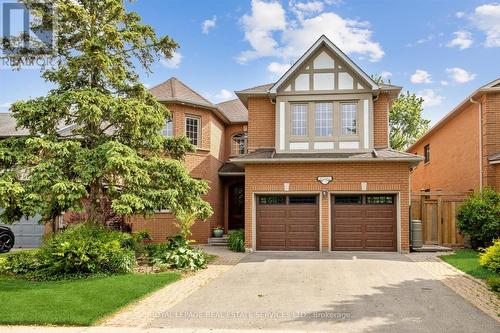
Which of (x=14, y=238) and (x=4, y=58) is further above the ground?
(x=4, y=58)

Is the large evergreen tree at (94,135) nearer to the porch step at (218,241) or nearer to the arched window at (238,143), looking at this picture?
the porch step at (218,241)

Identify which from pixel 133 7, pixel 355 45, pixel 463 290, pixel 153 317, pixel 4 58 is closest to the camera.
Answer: pixel 153 317

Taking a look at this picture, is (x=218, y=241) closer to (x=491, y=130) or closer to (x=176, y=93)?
(x=176, y=93)

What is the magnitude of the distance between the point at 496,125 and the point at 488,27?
409 cm

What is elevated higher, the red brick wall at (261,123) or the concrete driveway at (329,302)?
the red brick wall at (261,123)

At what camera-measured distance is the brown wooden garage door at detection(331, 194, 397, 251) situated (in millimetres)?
16219

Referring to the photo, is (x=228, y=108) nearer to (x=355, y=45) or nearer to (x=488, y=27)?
(x=355, y=45)

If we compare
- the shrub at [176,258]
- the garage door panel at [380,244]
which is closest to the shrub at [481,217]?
the garage door panel at [380,244]

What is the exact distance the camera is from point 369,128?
1694cm

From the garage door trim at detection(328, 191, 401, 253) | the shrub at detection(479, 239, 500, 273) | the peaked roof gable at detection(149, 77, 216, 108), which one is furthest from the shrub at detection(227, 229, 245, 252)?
the shrub at detection(479, 239, 500, 273)

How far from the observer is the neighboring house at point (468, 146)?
17359 millimetres

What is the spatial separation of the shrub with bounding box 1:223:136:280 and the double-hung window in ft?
29.0

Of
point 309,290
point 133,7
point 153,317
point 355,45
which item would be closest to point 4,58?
point 133,7

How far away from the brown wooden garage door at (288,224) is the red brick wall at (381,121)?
3.74 metres
